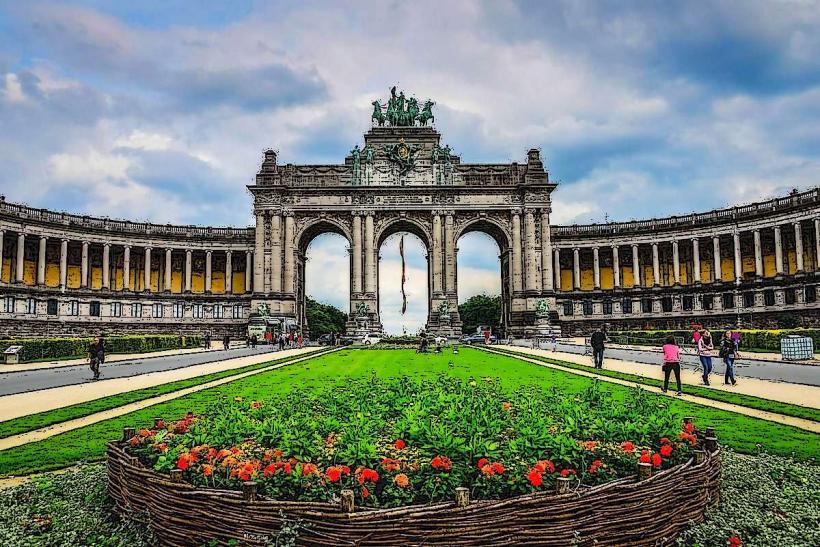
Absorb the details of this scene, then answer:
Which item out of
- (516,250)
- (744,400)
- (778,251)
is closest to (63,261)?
(516,250)

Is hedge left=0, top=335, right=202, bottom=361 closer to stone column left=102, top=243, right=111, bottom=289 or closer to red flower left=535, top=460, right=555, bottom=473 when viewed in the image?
stone column left=102, top=243, right=111, bottom=289

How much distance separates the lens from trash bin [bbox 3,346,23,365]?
129 feet

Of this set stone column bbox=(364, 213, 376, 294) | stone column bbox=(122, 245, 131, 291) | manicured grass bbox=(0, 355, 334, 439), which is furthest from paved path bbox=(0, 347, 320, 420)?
stone column bbox=(122, 245, 131, 291)

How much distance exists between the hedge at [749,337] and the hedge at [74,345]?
138 feet

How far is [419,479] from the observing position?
21.6 feet

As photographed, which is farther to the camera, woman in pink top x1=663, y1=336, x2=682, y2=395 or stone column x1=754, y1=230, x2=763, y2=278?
stone column x1=754, y1=230, x2=763, y2=278

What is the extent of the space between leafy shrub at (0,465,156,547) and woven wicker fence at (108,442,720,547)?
0.47 m

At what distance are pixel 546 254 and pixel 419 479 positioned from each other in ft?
260

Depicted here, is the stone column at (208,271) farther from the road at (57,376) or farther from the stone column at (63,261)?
the road at (57,376)

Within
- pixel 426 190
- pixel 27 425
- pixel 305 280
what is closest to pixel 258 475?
pixel 27 425

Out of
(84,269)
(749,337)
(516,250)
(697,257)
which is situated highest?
(516,250)

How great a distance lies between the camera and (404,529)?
5992 millimetres

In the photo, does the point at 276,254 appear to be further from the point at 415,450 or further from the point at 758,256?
the point at 415,450

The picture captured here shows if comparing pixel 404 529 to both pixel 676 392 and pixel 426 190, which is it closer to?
pixel 676 392
